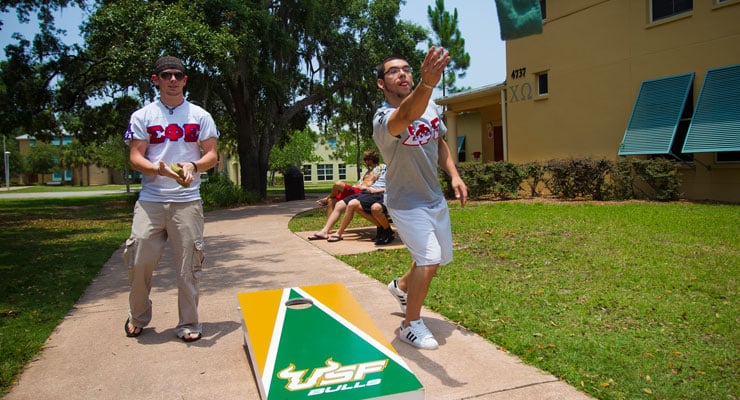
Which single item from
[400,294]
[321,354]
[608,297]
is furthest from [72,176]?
[321,354]

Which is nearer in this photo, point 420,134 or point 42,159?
point 420,134

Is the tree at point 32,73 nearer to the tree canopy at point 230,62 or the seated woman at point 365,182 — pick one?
the tree canopy at point 230,62

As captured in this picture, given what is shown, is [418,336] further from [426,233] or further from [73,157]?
[73,157]

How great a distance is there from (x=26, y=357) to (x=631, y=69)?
14.8m

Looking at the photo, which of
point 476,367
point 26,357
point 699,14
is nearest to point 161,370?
point 26,357

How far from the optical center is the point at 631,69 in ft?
45.9

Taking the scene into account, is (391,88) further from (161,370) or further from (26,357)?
(26,357)

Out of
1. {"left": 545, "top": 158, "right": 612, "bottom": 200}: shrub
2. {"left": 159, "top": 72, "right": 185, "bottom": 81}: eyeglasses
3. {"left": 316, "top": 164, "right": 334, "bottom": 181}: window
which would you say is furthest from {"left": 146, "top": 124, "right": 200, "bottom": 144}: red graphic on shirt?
{"left": 316, "top": 164, "right": 334, "bottom": 181}: window

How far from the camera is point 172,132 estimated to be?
385cm

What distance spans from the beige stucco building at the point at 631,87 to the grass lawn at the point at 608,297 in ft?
12.9

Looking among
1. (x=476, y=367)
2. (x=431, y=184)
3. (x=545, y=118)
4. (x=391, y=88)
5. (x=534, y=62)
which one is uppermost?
(x=534, y=62)

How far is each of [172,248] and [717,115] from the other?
12549mm

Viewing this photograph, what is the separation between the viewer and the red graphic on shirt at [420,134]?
3.55 meters

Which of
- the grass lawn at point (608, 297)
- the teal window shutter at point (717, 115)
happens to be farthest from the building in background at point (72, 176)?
the grass lawn at point (608, 297)
